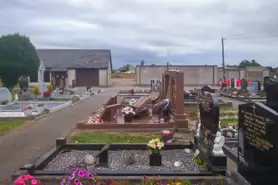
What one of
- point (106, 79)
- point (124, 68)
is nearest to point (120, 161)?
point (106, 79)

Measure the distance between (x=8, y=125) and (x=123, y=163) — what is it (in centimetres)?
677

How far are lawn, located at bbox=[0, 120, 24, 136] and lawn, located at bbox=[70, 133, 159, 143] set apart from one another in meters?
2.45

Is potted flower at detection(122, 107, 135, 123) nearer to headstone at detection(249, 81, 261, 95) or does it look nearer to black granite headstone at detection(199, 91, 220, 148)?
black granite headstone at detection(199, 91, 220, 148)

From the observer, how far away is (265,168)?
14.4ft

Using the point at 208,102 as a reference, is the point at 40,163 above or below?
below

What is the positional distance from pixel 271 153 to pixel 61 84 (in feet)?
104

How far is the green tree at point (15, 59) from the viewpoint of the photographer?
3394 centimetres

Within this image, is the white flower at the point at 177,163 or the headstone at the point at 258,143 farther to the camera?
the white flower at the point at 177,163

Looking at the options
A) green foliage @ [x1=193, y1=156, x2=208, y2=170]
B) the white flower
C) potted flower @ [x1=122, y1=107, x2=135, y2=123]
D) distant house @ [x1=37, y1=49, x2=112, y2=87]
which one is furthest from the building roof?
the white flower

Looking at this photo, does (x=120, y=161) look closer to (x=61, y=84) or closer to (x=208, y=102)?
(x=208, y=102)

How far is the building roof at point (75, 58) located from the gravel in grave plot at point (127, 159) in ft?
146

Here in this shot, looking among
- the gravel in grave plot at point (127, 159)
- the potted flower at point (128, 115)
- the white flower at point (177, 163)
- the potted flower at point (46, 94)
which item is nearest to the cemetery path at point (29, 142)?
the gravel in grave plot at point (127, 159)

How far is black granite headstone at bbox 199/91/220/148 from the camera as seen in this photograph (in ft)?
19.8

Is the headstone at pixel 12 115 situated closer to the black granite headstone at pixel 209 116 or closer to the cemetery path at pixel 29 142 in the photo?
the cemetery path at pixel 29 142
